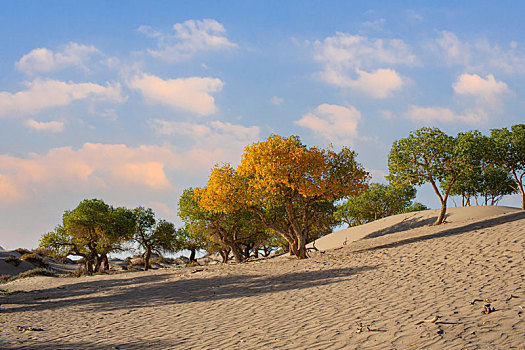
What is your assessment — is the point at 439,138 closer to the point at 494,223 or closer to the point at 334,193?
the point at 494,223

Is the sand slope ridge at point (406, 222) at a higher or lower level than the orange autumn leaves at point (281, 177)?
lower

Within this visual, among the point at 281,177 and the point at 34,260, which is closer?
the point at 281,177

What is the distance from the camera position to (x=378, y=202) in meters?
59.9

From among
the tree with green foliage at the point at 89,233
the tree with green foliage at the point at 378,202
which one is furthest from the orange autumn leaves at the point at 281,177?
the tree with green foliage at the point at 378,202

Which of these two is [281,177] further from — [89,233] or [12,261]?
[12,261]

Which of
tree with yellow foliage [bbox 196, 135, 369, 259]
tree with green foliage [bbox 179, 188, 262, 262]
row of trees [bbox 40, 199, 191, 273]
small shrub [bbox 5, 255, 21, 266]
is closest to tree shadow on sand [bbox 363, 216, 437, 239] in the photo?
tree with green foliage [bbox 179, 188, 262, 262]

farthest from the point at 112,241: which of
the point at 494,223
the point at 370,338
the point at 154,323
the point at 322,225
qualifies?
the point at 370,338

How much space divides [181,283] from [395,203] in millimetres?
45179

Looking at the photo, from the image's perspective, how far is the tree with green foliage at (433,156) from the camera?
2845 cm

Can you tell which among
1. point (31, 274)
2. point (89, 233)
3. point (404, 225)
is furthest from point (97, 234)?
point (404, 225)

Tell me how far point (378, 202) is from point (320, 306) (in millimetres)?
50139

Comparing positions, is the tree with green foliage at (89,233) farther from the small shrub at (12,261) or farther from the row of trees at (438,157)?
the row of trees at (438,157)

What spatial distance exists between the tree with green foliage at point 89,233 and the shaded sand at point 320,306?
19.0 m

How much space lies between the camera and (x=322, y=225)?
3903 cm
